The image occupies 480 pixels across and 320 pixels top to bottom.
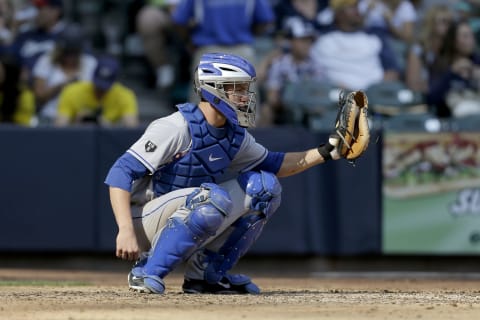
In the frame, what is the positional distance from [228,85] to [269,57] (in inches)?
216

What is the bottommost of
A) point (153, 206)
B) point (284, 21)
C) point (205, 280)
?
point (205, 280)

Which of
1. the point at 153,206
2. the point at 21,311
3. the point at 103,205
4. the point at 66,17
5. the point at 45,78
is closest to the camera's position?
the point at 21,311

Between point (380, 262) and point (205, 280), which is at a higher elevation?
point (205, 280)

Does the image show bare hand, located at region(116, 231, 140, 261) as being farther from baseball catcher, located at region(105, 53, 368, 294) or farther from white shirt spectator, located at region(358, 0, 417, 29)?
white shirt spectator, located at region(358, 0, 417, 29)

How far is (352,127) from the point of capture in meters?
6.46

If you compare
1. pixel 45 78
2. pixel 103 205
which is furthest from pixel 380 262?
pixel 45 78

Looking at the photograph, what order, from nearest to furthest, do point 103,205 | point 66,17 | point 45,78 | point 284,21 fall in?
1. point 103,205
2. point 45,78
3. point 284,21
4. point 66,17

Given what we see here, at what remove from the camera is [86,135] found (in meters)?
10.4

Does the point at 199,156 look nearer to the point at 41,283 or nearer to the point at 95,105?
the point at 41,283

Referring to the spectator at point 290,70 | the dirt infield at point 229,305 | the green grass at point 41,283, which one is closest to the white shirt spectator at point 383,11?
the spectator at point 290,70

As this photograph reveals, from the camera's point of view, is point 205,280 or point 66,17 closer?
point 205,280

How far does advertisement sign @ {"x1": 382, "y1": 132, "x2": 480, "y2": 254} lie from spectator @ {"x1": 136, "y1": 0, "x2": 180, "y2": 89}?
118 inches

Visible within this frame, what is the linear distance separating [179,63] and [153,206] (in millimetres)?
6085

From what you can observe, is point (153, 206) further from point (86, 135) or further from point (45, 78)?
point (45, 78)
